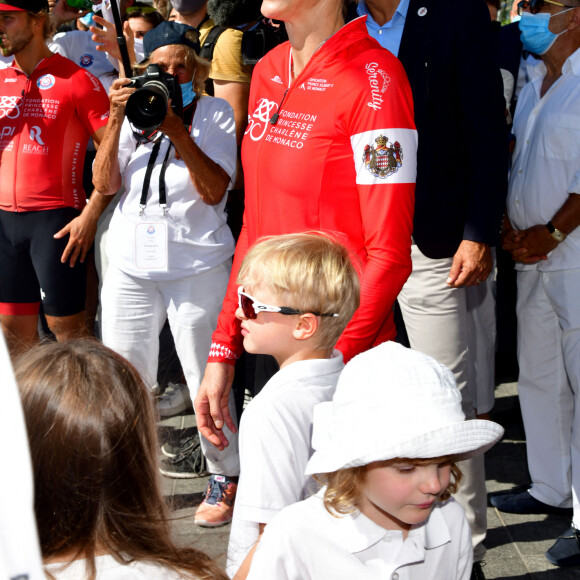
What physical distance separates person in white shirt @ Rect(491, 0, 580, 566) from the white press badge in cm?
134

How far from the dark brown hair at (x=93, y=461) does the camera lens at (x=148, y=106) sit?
181 cm

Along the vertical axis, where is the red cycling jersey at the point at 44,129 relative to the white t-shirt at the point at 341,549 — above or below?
Result: above

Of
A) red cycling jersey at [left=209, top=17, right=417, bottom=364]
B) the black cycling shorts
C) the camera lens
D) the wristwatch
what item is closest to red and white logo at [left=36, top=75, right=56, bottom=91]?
the black cycling shorts

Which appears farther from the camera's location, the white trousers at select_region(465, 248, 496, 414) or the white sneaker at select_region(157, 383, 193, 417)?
the white sneaker at select_region(157, 383, 193, 417)

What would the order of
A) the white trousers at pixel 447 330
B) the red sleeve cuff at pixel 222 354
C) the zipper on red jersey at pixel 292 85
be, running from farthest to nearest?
the white trousers at pixel 447 330, the red sleeve cuff at pixel 222 354, the zipper on red jersey at pixel 292 85

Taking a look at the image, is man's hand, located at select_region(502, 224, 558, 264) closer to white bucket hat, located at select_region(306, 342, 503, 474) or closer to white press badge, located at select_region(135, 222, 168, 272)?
white press badge, located at select_region(135, 222, 168, 272)

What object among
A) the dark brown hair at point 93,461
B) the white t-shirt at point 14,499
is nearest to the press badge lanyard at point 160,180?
the dark brown hair at point 93,461

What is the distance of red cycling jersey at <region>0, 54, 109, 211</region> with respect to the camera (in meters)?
3.88

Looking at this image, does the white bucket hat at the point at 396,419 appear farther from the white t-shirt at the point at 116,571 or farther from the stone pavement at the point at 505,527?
the stone pavement at the point at 505,527

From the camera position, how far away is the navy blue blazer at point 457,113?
9.06 ft

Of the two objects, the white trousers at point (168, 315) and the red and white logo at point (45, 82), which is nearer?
the white trousers at point (168, 315)

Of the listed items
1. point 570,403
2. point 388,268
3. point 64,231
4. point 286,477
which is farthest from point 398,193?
point 64,231

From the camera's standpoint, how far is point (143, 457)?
1.43 meters

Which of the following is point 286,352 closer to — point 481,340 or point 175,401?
point 481,340
